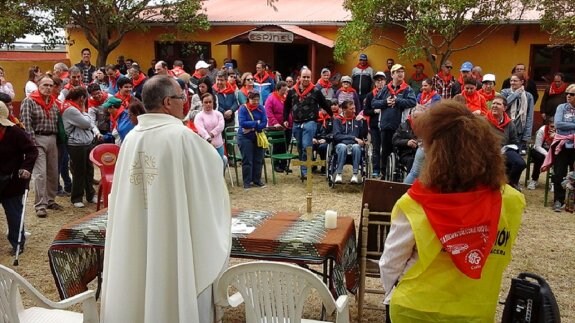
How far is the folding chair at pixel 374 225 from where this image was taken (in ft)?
13.7

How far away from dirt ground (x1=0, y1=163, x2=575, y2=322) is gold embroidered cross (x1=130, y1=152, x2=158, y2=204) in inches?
Answer: 65.2

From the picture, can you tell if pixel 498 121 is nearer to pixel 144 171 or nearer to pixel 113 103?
pixel 113 103

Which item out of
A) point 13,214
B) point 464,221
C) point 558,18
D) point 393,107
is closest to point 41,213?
point 13,214

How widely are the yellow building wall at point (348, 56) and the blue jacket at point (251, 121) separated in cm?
808

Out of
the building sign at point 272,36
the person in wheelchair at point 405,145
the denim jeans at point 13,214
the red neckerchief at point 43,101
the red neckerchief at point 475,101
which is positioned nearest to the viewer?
the denim jeans at point 13,214

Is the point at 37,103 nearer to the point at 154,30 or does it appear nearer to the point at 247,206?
the point at 247,206

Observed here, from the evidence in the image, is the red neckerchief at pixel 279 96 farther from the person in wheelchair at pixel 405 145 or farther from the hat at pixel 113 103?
the hat at pixel 113 103

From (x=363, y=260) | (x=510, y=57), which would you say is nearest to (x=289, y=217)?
(x=363, y=260)

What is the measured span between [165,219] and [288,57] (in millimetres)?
15903

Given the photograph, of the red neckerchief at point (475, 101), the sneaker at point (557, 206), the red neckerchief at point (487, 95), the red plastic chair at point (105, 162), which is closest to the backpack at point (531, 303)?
the red plastic chair at point (105, 162)

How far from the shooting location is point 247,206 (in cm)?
809

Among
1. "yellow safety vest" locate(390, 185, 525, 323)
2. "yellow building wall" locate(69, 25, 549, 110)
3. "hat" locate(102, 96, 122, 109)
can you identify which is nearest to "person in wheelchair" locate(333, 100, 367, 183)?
"hat" locate(102, 96, 122, 109)

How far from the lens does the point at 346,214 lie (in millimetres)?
7621

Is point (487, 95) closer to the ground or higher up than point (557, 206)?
higher up
